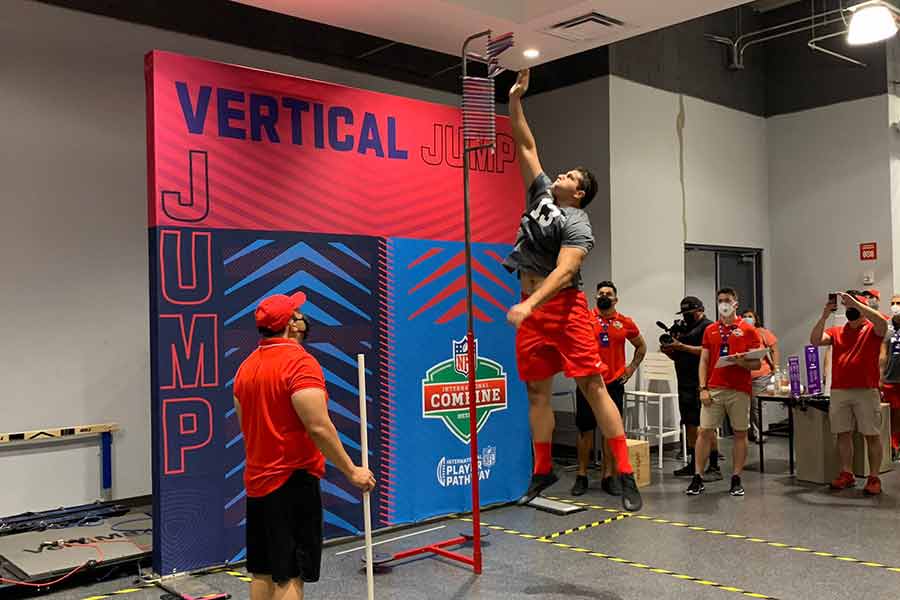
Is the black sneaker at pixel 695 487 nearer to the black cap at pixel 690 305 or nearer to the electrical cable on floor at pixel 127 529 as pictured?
the black cap at pixel 690 305

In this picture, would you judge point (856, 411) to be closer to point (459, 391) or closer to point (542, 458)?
point (459, 391)

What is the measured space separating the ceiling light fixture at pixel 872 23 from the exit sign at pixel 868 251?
10.2 ft

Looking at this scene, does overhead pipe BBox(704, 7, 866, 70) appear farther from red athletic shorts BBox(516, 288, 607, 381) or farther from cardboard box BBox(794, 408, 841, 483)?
red athletic shorts BBox(516, 288, 607, 381)

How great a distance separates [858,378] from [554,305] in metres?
4.20

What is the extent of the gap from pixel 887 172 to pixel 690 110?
2.41 metres

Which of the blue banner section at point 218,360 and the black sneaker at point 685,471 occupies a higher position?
the blue banner section at point 218,360

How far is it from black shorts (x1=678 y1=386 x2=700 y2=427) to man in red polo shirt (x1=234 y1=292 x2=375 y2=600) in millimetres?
4939

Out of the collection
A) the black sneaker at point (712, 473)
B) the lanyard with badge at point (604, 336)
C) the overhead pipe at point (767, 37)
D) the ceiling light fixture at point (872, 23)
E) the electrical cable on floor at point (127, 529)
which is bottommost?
the black sneaker at point (712, 473)

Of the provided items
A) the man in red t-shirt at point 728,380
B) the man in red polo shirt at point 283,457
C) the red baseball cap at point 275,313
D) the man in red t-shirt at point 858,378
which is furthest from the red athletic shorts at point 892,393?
the red baseball cap at point 275,313

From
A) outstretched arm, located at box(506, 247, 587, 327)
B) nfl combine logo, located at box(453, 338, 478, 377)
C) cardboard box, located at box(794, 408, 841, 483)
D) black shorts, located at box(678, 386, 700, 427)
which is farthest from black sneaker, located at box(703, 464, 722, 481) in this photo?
outstretched arm, located at box(506, 247, 587, 327)

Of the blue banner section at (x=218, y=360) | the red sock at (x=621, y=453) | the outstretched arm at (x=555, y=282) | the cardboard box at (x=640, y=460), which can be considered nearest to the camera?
the outstretched arm at (x=555, y=282)

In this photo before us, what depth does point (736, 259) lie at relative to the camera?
1037cm

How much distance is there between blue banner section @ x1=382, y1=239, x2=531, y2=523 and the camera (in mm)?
5801

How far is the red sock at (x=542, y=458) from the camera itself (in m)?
3.99
